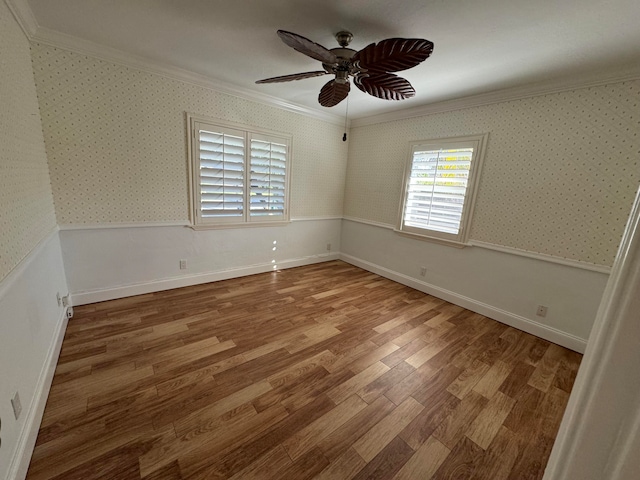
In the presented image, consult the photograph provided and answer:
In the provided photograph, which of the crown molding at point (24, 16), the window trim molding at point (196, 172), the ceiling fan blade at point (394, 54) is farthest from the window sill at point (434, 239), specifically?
the crown molding at point (24, 16)

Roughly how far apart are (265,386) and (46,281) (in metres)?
1.82

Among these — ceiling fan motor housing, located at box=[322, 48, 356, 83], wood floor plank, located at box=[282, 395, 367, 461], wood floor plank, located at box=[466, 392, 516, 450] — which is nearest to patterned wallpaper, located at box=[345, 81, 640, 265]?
wood floor plank, located at box=[466, 392, 516, 450]

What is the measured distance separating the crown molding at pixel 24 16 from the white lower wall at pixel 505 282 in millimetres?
4121

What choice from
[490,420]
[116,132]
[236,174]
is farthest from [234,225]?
[490,420]

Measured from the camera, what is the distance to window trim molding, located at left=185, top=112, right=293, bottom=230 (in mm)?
3143

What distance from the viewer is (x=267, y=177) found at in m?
3.86

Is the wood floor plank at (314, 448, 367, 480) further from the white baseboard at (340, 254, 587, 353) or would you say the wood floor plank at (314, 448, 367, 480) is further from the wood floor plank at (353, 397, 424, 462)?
the white baseboard at (340, 254, 587, 353)

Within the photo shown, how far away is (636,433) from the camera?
297 millimetres

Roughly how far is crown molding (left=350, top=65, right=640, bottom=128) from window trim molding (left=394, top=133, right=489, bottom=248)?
355 mm

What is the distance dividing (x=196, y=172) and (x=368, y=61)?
234cm

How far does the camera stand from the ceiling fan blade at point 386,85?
202 centimetres

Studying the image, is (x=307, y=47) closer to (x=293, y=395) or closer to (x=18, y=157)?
(x=18, y=157)

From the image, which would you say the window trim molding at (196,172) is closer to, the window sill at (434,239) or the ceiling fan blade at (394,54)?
the window sill at (434,239)

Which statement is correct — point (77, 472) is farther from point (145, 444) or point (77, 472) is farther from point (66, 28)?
point (66, 28)
